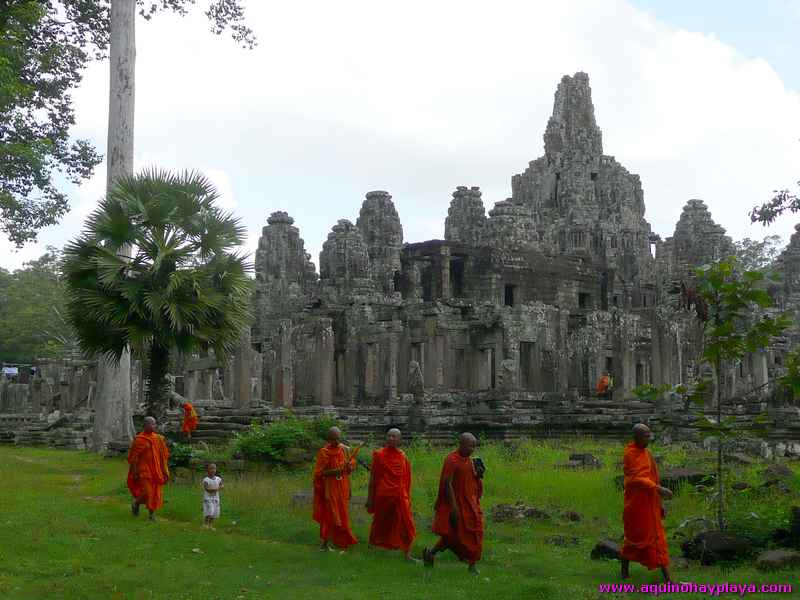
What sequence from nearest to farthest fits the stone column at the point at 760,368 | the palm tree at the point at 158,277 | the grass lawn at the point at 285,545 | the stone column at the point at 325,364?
the grass lawn at the point at 285,545 < the palm tree at the point at 158,277 < the stone column at the point at 325,364 < the stone column at the point at 760,368

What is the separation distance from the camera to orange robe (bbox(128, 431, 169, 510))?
14477 mm

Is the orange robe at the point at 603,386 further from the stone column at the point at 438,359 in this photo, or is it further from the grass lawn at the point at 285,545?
the grass lawn at the point at 285,545

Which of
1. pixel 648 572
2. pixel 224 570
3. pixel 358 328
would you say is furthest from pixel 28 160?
pixel 648 572

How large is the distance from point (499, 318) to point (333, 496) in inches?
751

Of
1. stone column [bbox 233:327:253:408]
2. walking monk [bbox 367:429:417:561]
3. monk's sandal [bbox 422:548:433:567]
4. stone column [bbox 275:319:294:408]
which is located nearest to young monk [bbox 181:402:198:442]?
stone column [bbox 233:327:253:408]

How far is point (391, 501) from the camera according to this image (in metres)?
11.9

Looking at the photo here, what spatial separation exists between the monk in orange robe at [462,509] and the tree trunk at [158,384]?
935 centimetres

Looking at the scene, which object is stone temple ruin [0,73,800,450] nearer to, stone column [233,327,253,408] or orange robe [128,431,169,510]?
stone column [233,327,253,408]

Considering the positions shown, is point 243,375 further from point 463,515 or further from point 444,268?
point 444,268

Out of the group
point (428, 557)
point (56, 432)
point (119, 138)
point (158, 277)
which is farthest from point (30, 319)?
point (428, 557)

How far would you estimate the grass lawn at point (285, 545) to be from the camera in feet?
34.1

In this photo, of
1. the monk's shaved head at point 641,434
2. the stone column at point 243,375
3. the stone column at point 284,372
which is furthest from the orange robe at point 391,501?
the stone column at point 284,372

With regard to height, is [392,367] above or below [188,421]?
above

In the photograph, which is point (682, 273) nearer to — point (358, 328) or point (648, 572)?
point (358, 328)
